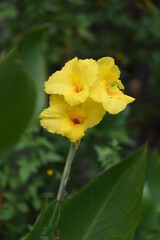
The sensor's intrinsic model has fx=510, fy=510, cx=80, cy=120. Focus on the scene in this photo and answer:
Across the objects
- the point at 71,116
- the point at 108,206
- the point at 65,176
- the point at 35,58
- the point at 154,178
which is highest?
the point at 35,58

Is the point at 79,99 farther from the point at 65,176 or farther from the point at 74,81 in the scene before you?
the point at 65,176

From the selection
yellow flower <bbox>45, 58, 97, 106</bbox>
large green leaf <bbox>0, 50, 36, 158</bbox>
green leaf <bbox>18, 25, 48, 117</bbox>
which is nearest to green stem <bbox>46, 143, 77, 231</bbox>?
yellow flower <bbox>45, 58, 97, 106</bbox>

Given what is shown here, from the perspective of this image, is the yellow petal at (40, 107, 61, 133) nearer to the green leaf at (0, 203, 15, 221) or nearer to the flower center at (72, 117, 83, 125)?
the flower center at (72, 117, 83, 125)

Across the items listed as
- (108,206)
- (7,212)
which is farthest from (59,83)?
(7,212)

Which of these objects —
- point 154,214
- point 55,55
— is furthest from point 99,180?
point 55,55

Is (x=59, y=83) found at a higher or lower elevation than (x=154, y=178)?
higher

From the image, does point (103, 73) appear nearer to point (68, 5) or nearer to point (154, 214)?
point (154, 214)

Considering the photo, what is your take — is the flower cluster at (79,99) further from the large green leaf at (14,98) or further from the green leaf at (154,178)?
the green leaf at (154,178)

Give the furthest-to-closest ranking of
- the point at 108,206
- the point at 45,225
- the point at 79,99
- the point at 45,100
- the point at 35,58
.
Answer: the point at 45,100, the point at 35,58, the point at 108,206, the point at 45,225, the point at 79,99

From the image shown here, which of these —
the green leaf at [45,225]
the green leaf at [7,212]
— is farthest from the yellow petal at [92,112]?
the green leaf at [7,212]
